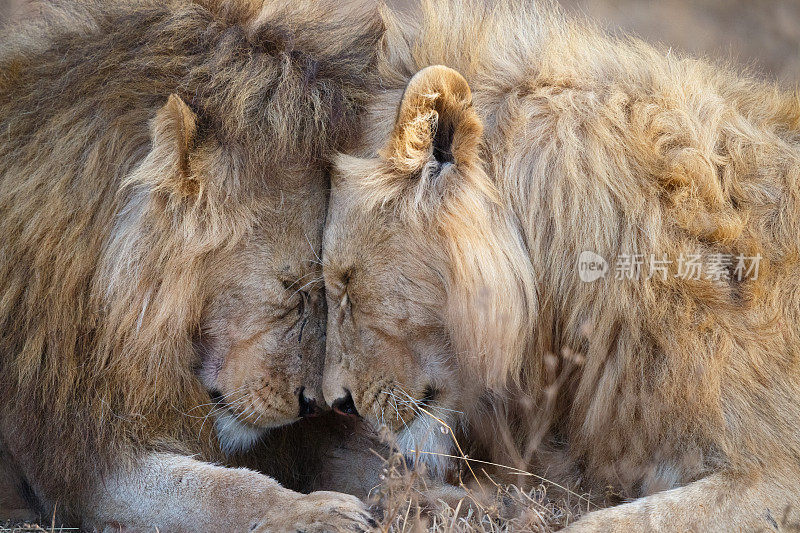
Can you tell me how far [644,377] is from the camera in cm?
284

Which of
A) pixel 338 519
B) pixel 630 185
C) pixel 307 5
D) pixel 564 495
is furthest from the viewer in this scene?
pixel 307 5

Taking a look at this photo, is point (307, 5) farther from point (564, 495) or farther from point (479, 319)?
point (564, 495)

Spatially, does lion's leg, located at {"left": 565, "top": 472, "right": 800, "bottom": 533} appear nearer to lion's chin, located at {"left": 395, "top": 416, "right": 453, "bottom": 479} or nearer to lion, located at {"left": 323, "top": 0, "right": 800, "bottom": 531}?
lion, located at {"left": 323, "top": 0, "right": 800, "bottom": 531}

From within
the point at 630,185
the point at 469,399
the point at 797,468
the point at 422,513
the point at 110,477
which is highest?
the point at 630,185

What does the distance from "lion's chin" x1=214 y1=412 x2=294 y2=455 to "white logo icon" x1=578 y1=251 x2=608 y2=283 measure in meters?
1.09

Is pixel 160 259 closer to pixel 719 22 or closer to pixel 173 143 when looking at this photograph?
pixel 173 143

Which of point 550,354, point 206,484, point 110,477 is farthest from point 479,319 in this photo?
point 110,477

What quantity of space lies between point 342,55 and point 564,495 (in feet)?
5.40

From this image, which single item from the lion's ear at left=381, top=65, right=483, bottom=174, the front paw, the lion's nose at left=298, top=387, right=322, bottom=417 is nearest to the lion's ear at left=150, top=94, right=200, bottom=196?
the lion's ear at left=381, top=65, right=483, bottom=174

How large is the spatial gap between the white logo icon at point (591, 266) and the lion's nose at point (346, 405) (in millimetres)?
826

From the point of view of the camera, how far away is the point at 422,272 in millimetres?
2902

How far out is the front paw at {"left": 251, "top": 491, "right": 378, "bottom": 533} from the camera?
266cm

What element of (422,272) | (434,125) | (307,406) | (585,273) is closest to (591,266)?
(585,273)

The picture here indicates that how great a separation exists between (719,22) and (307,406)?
6559 millimetres
